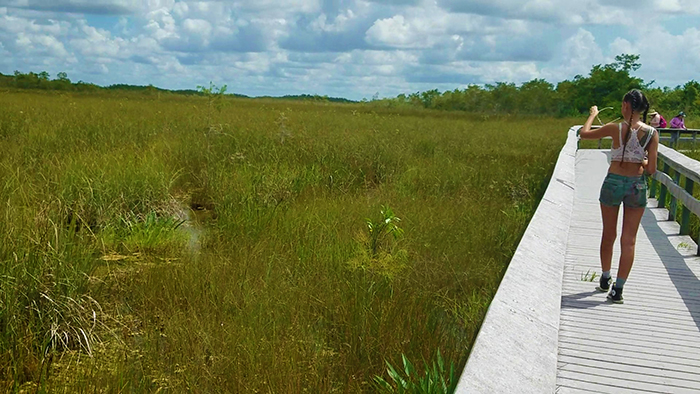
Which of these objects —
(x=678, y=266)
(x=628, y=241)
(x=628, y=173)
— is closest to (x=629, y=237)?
(x=628, y=241)

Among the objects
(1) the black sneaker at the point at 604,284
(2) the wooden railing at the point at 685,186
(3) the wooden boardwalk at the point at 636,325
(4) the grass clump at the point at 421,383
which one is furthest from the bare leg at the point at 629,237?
(4) the grass clump at the point at 421,383

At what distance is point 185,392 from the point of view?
3.46 meters

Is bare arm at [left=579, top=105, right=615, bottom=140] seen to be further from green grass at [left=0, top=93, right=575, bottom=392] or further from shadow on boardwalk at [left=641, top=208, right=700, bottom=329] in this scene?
green grass at [left=0, top=93, right=575, bottom=392]

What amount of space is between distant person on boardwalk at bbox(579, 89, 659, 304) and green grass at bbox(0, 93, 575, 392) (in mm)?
995

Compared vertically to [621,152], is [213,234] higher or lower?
lower

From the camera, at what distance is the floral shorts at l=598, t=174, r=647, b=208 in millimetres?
4566

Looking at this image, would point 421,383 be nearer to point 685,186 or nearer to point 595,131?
point 595,131

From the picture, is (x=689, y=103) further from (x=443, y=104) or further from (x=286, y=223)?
(x=286, y=223)

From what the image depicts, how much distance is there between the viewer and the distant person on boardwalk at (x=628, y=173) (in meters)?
4.51

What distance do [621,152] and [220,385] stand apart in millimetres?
2964

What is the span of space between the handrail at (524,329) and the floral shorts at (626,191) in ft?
3.15

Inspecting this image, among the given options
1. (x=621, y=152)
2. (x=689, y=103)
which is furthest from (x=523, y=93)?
(x=621, y=152)

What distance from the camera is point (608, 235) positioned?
4.65 m

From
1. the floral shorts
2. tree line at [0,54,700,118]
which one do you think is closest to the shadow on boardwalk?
the floral shorts
